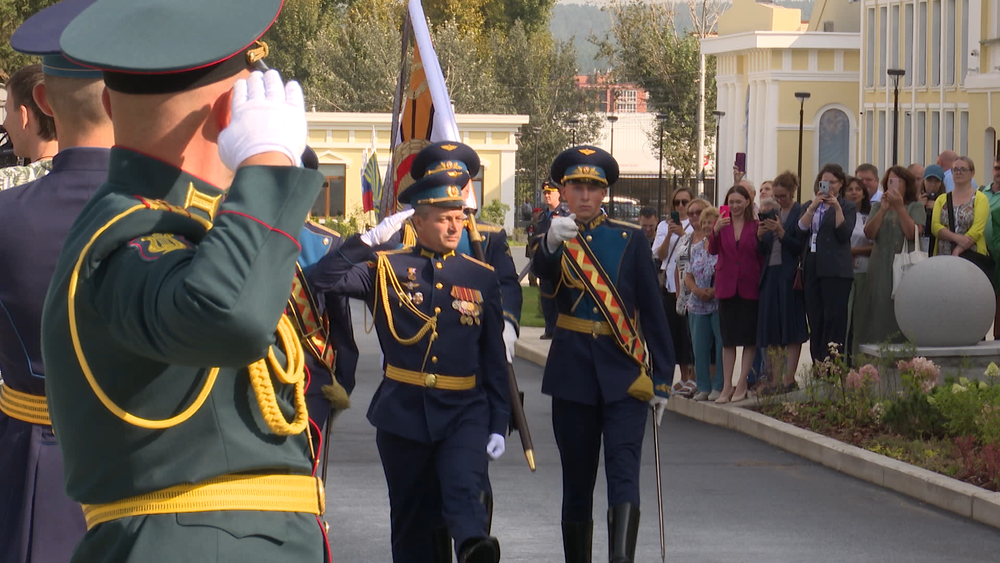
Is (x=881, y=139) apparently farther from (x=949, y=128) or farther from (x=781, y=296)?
(x=781, y=296)

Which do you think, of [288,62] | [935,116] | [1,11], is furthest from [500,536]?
[288,62]

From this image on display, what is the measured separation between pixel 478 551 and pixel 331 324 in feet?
5.04

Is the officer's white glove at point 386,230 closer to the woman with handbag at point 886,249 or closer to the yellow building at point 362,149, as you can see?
the woman with handbag at point 886,249

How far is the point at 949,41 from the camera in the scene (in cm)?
4300

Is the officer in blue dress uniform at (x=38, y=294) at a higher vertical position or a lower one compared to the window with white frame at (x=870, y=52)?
lower

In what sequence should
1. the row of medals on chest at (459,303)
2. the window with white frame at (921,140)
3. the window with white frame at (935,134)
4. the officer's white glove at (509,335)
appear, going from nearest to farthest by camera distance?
the row of medals on chest at (459,303) → the officer's white glove at (509,335) → the window with white frame at (935,134) → the window with white frame at (921,140)

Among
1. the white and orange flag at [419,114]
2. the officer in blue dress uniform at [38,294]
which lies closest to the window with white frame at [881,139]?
the white and orange flag at [419,114]

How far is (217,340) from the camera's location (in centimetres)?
254

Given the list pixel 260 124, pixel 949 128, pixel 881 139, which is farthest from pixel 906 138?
pixel 260 124

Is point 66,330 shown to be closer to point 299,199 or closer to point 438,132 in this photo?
point 299,199

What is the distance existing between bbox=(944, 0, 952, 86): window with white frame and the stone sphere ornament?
30.6m

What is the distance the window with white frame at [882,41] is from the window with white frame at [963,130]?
693cm

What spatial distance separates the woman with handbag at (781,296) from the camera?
533 inches

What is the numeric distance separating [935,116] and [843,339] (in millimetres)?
31557
